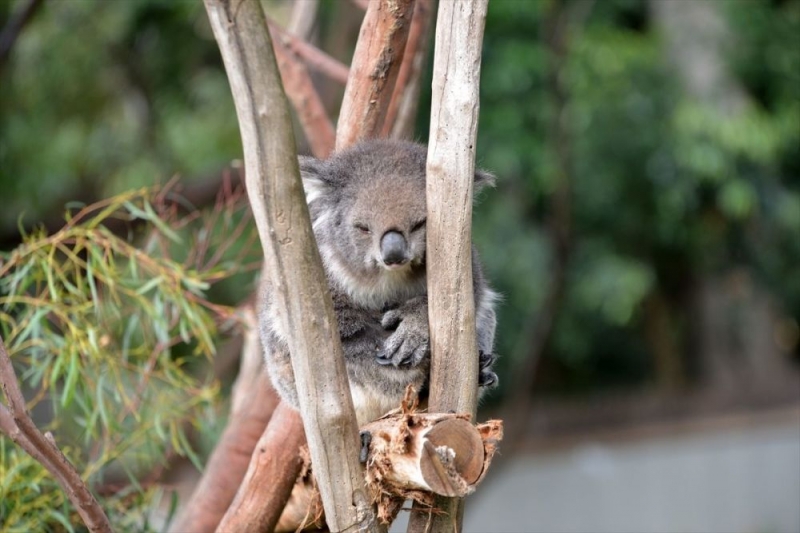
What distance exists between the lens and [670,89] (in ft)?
22.5

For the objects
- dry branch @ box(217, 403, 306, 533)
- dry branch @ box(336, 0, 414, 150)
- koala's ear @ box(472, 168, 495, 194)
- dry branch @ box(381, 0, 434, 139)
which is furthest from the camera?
dry branch @ box(381, 0, 434, 139)

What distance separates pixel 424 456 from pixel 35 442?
3.36ft

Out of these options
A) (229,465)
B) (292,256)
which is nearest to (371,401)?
(292,256)

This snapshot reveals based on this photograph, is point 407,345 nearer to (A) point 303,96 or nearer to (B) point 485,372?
(B) point 485,372

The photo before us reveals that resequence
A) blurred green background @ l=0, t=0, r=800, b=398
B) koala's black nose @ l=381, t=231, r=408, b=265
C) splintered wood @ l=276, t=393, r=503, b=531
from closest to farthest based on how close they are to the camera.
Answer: splintered wood @ l=276, t=393, r=503, b=531
koala's black nose @ l=381, t=231, r=408, b=265
blurred green background @ l=0, t=0, r=800, b=398

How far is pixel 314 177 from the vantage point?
258 centimetres

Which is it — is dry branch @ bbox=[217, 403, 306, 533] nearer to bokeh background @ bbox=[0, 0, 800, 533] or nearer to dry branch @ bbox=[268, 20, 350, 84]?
dry branch @ bbox=[268, 20, 350, 84]

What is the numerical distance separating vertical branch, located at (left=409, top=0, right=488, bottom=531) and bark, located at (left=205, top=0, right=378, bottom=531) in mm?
257

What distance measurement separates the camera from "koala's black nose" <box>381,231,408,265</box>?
231cm

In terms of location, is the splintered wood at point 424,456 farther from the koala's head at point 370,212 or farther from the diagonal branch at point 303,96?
the diagonal branch at point 303,96

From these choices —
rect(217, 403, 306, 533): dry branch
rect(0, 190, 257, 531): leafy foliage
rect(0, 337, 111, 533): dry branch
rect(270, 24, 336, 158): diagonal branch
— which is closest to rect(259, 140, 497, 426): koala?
rect(217, 403, 306, 533): dry branch

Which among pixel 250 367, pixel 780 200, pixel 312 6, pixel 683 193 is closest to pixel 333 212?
pixel 250 367

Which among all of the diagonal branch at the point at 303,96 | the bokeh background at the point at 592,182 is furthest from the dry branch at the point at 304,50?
the bokeh background at the point at 592,182

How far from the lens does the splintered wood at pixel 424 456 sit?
79.5 inches
